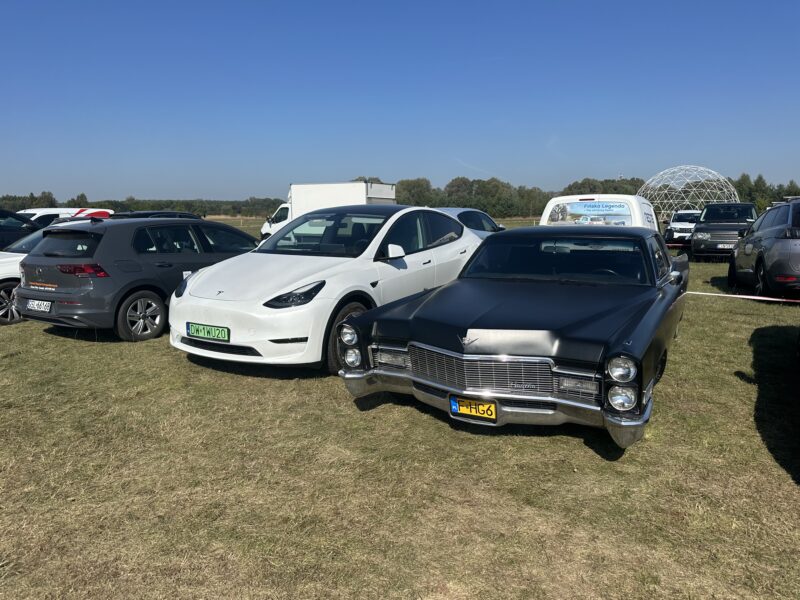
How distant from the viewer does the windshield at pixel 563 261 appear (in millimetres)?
4758

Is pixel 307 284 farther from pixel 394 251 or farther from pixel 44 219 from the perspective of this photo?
pixel 44 219

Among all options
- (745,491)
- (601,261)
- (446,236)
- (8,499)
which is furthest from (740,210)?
(8,499)

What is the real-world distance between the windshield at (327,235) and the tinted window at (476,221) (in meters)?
7.15

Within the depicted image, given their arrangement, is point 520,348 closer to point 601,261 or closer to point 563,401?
point 563,401

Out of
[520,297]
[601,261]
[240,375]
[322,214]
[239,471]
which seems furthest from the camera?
[322,214]

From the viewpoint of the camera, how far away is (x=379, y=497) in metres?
3.39

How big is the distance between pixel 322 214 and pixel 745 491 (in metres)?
5.12

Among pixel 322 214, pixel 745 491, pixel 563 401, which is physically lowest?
pixel 745 491

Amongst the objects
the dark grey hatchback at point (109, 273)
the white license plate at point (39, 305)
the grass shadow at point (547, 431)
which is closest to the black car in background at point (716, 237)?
the grass shadow at point (547, 431)

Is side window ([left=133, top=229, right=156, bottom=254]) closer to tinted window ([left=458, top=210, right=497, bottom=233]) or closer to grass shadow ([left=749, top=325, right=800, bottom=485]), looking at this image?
grass shadow ([left=749, top=325, right=800, bottom=485])

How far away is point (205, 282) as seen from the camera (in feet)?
19.4

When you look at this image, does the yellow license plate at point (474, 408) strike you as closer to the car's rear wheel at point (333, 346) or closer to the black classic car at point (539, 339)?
the black classic car at point (539, 339)

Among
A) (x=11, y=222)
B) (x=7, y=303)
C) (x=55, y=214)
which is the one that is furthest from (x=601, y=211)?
(x=55, y=214)

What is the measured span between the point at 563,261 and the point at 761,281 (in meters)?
6.14
